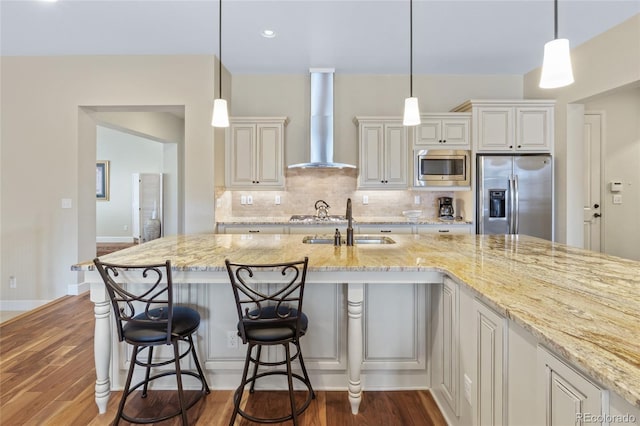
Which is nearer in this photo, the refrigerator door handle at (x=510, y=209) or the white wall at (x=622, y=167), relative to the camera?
the refrigerator door handle at (x=510, y=209)

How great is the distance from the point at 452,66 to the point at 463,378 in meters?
3.98

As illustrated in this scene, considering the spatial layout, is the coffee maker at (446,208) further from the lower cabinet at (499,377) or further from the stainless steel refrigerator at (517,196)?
the lower cabinet at (499,377)

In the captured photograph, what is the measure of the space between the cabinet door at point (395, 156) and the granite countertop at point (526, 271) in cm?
167

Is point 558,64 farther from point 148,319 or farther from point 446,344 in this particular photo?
point 148,319

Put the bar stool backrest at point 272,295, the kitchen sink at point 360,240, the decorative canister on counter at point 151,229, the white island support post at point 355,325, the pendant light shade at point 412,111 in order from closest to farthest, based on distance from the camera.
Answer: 1. the bar stool backrest at point 272,295
2. the white island support post at point 355,325
3. the pendant light shade at point 412,111
4. the kitchen sink at point 360,240
5. the decorative canister on counter at point 151,229

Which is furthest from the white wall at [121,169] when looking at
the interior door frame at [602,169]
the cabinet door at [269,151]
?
the interior door frame at [602,169]

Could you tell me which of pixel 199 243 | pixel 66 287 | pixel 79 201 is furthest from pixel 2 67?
pixel 199 243

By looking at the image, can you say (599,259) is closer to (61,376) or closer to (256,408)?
(256,408)

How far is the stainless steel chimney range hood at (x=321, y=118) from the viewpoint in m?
4.36

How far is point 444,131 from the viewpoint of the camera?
4121mm

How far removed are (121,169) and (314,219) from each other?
6.74 meters

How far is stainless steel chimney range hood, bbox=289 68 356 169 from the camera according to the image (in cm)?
436

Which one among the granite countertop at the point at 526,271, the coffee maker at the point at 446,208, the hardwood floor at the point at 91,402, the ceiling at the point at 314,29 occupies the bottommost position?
the hardwood floor at the point at 91,402

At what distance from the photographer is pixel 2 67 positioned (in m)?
3.82
